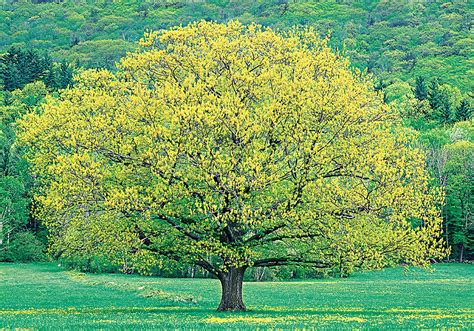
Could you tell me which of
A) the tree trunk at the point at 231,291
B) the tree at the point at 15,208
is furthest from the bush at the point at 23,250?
the tree trunk at the point at 231,291

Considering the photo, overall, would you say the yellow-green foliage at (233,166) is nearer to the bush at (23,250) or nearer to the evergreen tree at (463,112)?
the bush at (23,250)

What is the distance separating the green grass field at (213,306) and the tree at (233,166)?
10.6 ft

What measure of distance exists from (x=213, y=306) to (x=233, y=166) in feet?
47.5

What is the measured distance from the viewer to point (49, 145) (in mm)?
36062

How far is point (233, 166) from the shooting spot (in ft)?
111

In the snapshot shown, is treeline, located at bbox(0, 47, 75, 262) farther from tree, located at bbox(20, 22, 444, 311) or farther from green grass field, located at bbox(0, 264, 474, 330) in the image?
tree, located at bbox(20, 22, 444, 311)

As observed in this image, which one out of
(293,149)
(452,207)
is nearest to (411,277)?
(452,207)

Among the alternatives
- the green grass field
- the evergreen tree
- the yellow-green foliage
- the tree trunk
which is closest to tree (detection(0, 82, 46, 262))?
the green grass field

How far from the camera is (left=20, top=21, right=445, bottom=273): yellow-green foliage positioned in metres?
34.1

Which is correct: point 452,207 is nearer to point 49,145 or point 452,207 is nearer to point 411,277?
point 411,277

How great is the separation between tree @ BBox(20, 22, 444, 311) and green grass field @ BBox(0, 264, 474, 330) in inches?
127

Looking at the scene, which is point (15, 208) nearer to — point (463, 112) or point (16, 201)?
point (16, 201)

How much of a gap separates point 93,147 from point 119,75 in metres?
5.78

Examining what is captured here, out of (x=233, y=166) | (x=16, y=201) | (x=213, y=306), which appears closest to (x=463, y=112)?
(x=16, y=201)
